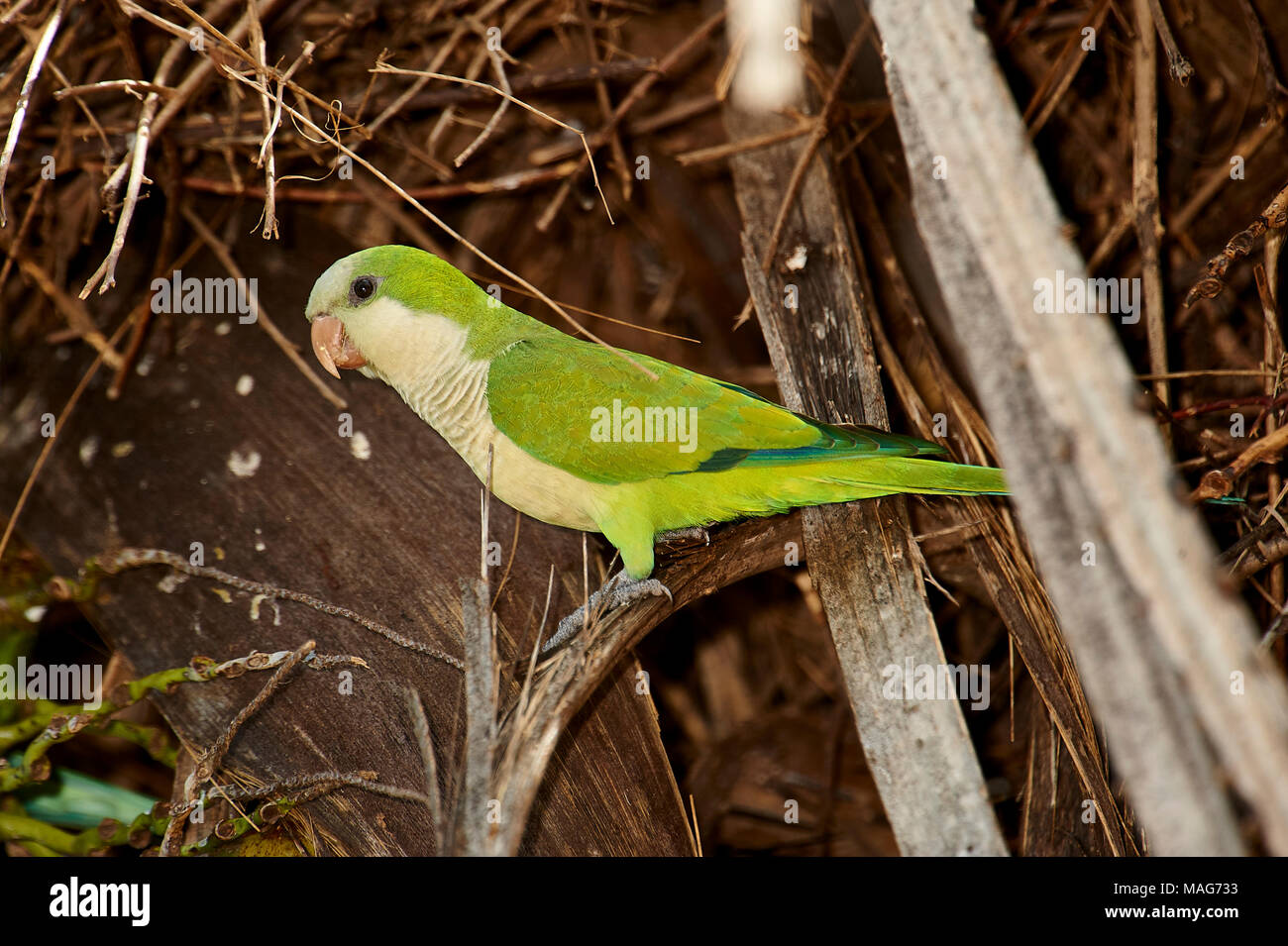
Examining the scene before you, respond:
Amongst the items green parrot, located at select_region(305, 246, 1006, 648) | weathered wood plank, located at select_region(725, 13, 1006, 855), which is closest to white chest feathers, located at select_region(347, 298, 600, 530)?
green parrot, located at select_region(305, 246, 1006, 648)

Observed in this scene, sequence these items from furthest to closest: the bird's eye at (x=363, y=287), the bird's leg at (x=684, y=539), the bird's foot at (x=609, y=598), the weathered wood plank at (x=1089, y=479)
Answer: the bird's leg at (x=684, y=539) < the bird's eye at (x=363, y=287) < the bird's foot at (x=609, y=598) < the weathered wood plank at (x=1089, y=479)

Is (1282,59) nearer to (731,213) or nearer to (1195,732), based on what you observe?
(731,213)

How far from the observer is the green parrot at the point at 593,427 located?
2.36 meters

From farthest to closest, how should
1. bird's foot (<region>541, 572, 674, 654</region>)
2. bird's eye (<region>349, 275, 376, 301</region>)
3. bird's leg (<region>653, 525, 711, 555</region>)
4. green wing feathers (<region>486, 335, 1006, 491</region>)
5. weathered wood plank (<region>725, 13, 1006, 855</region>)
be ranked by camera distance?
bird's leg (<region>653, 525, 711, 555</region>)
bird's eye (<region>349, 275, 376, 301</region>)
bird's foot (<region>541, 572, 674, 654</region>)
green wing feathers (<region>486, 335, 1006, 491</region>)
weathered wood plank (<region>725, 13, 1006, 855</region>)

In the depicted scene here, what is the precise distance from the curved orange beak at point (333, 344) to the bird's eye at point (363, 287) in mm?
98

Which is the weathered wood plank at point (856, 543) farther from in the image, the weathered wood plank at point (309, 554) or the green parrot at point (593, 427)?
the weathered wood plank at point (309, 554)

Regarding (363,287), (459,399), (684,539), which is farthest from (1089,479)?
(363,287)

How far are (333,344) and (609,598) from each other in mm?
1128

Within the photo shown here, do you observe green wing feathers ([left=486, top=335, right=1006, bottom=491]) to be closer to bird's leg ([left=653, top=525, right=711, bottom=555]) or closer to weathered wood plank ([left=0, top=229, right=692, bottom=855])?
bird's leg ([left=653, top=525, right=711, bottom=555])

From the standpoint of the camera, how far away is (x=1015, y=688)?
2990mm

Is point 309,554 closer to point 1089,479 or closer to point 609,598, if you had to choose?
point 609,598

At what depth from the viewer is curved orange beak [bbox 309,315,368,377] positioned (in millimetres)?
2611

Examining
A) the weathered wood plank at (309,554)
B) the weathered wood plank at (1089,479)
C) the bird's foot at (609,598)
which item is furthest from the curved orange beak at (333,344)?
the weathered wood plank at (1089,479)
